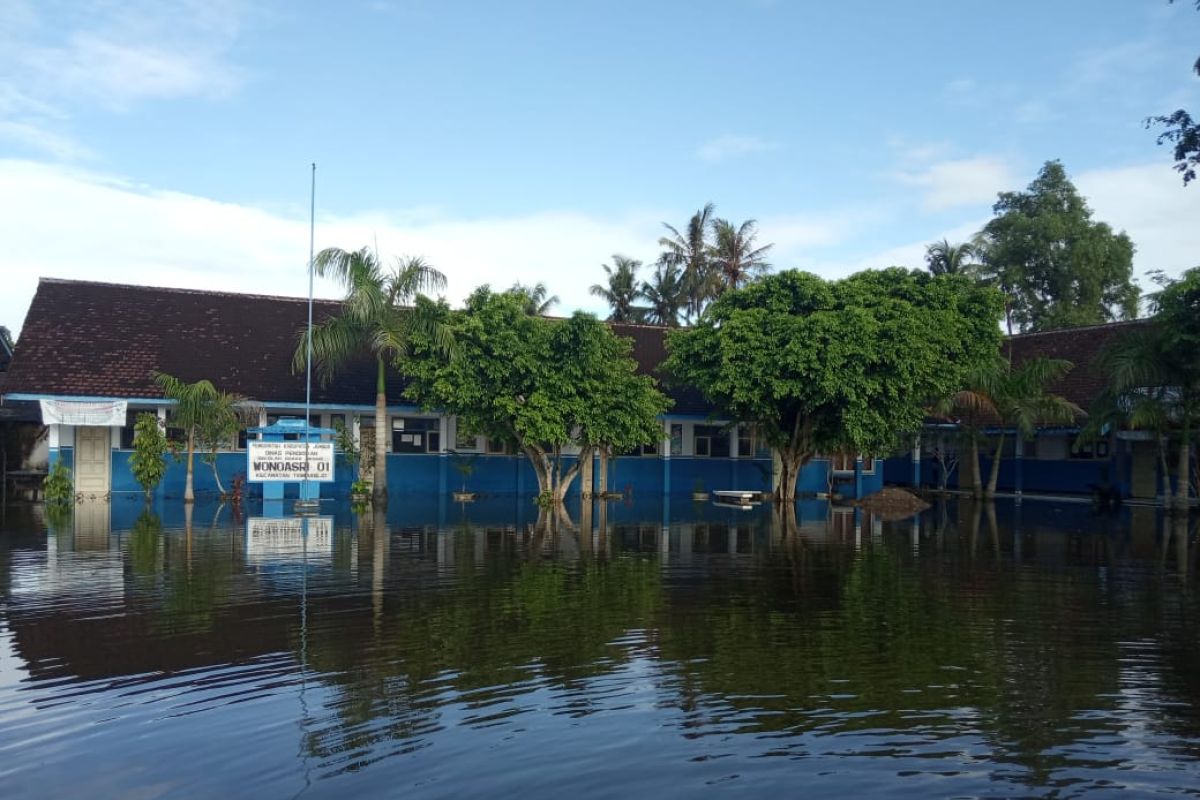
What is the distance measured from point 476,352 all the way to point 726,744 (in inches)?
869

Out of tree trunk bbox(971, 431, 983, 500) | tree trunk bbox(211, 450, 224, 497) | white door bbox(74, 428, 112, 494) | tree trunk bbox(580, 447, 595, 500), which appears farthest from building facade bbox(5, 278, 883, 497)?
tree trunk bbox(971, 431, 983, 500)

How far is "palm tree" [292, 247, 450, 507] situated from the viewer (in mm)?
27031

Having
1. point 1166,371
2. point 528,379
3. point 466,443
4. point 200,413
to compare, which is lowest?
point 466,443

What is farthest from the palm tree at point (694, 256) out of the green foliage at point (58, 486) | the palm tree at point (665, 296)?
the green foliage at point (58, 486)

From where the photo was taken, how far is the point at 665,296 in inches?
1922

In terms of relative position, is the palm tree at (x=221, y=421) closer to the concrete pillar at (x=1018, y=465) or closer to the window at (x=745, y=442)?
the window at (x=745, y=442)

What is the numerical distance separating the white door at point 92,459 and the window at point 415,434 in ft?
25.5

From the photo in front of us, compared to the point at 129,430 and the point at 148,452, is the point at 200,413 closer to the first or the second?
the point at 148,452

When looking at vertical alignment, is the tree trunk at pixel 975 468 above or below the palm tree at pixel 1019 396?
below

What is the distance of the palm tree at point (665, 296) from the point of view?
158ft

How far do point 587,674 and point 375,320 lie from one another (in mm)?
20448

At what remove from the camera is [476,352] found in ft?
92.3

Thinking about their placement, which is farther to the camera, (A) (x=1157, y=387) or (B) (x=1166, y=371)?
(A) (x=1157, y=387)

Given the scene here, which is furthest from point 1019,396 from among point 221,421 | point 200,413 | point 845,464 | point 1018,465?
point 200,413
